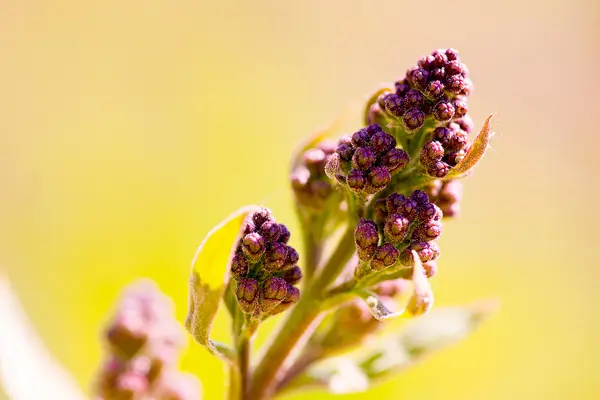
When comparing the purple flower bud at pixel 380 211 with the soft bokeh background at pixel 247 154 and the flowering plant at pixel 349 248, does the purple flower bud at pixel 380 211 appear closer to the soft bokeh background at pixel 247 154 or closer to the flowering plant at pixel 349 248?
the flowering plant at pixel 349 248

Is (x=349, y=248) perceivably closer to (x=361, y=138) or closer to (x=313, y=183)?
(x=313, y=183)

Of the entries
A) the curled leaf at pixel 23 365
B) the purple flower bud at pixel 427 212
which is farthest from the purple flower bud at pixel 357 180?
the curled leaf at pixel 23 365

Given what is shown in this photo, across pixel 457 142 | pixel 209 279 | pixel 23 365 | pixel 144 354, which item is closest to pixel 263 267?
pixel 209 279

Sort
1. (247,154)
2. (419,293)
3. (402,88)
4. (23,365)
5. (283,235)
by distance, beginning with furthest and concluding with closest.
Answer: (247,154) → (23,365) → (402,88) → (283,235) → (419,293)

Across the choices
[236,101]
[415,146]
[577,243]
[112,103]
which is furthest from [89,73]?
[415,146]

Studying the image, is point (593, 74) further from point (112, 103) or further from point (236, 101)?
point (112, 103)
